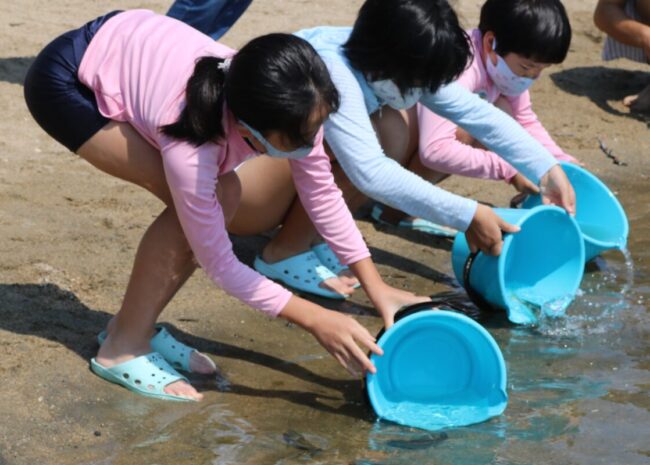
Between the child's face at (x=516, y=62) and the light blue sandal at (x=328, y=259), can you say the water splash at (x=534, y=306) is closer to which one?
the light blue sandal at (x=328, y=259)

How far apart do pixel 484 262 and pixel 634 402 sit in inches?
27.5

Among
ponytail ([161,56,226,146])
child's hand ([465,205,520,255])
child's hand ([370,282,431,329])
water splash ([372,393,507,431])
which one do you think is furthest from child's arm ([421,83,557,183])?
ponytail ([161,56,226,146])

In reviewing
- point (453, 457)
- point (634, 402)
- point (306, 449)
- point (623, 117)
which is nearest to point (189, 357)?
point (306, 449)

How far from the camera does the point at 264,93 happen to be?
277 cm

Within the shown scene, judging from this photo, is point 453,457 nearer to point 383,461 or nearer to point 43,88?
point 383,461

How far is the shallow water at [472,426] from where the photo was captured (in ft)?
9.78

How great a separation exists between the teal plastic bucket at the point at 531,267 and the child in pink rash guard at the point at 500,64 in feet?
0.86

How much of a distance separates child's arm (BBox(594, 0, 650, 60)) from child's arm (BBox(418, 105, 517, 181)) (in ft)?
7.16

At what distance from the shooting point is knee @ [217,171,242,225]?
315 centimetres

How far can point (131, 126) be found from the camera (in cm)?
314

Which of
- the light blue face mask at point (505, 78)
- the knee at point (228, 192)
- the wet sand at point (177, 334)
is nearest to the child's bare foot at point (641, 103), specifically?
the wet sand at point (177, 334)

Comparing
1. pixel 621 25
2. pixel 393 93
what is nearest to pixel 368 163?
pixel 393 93

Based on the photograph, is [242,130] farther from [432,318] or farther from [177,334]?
[177,334]

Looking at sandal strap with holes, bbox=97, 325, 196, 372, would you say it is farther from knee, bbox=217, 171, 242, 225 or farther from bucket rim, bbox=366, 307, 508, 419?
bucket rim, bbox=366, 307, 508, 419
